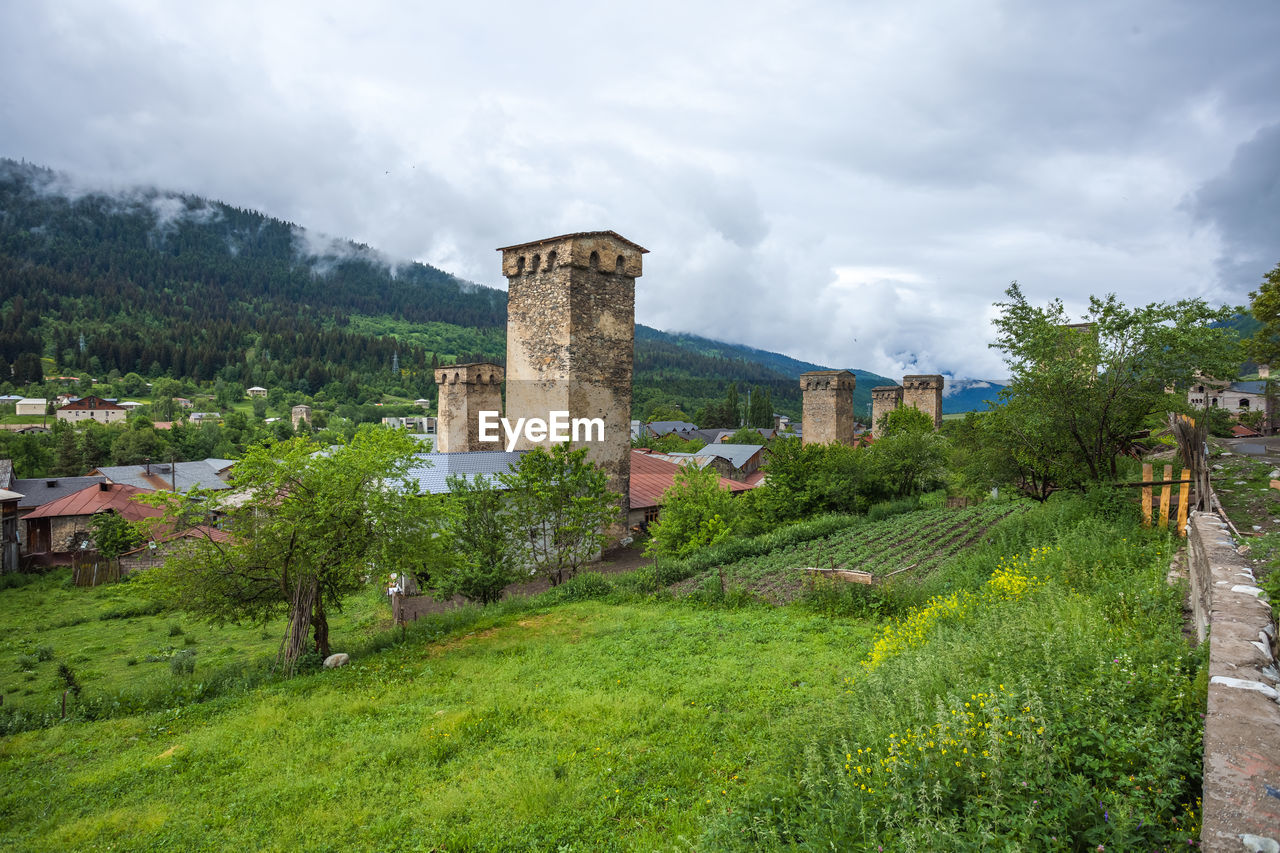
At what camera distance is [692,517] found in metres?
20.0

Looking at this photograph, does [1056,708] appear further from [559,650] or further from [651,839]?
[559,650]

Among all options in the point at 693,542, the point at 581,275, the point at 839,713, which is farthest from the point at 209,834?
the point at 581,275

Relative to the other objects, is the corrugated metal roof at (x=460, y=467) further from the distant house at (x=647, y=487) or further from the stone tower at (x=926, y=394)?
the stone tower at (x=926, y=394)

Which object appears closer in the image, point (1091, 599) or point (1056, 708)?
point (1056, 708)

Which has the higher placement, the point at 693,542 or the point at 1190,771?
the point at 1190,771

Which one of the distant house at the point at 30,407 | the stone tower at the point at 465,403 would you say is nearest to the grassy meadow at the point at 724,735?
the stone tower at the point at 465,403

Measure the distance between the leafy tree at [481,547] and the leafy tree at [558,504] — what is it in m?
0.49

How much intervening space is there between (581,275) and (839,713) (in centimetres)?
1648

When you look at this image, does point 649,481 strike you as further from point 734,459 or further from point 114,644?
point 734,459

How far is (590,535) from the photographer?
17547 millimetres

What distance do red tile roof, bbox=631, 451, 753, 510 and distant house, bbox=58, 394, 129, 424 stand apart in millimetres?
81363

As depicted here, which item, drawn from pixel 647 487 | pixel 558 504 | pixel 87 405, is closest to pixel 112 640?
pixel 558 504

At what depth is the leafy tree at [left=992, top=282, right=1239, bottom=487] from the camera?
34.9 feet

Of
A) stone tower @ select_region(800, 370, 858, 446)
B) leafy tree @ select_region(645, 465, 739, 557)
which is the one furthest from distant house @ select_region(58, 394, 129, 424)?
leafy tree @ select_region(645, 465, 739, 557)
